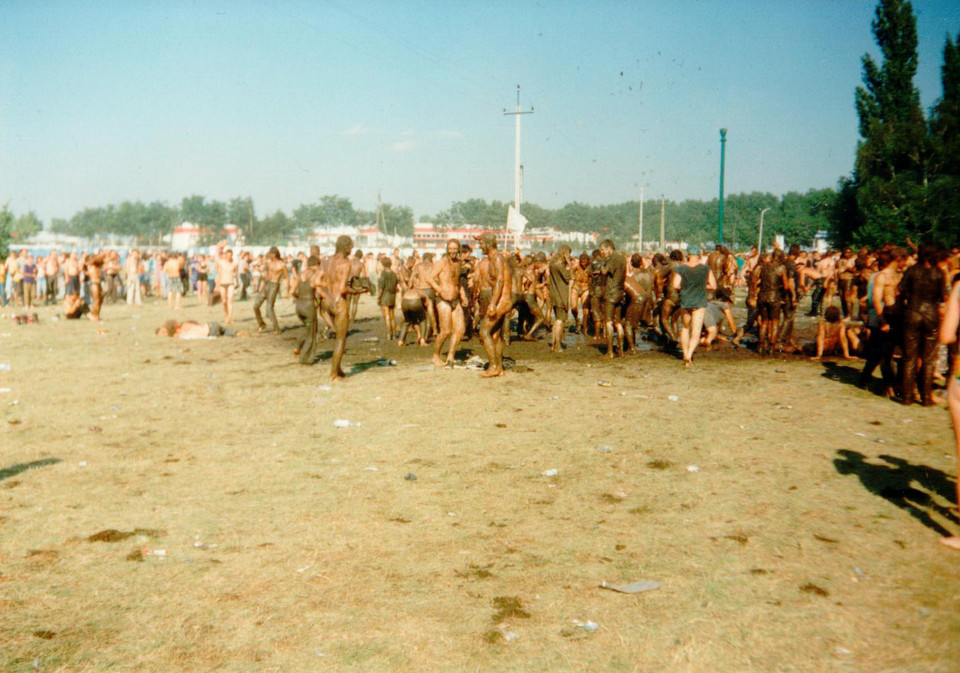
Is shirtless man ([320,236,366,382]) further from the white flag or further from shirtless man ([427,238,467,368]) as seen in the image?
the white flag

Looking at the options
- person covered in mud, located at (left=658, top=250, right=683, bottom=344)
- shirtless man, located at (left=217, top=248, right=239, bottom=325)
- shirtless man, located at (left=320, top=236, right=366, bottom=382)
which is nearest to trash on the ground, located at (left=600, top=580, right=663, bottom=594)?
shirtless man, located at (left=320, top=236, right=366, bottom=382)

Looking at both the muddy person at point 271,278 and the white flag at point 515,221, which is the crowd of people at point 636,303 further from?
the white flag at point 515,221

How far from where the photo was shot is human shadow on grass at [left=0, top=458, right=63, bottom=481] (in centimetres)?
677

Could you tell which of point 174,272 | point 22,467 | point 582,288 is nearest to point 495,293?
point 582,288

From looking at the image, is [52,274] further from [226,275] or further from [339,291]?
[339,291]

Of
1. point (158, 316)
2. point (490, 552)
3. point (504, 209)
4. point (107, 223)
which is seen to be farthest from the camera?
point (107, 223)

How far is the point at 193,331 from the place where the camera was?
59.0 ft

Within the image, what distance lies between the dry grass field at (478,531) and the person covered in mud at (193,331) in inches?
291

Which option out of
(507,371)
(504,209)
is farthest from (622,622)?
(504,209)

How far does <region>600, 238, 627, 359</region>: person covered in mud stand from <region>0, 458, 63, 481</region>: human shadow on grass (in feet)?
30.4

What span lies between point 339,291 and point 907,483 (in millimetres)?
8172

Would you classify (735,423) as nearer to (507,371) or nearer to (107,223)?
(507,371)

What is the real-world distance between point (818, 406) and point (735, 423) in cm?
168

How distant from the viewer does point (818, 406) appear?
31.1 feet
